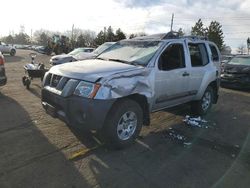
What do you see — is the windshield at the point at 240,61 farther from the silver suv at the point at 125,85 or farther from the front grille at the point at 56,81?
the front grille at the point at 56,81

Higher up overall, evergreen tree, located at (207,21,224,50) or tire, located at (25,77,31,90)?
evergreen tree, located at (207,21,224,50)

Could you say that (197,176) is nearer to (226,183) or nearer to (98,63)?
(226,183)

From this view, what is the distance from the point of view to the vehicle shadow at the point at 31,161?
3.69m

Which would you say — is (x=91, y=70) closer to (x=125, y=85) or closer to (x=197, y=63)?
(x=125, y=85)

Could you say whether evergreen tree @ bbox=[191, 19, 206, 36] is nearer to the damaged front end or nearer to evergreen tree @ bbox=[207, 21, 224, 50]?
evergreen tree @ bbox=[207, 21, 224, 50]

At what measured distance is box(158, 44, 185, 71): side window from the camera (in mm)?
5637

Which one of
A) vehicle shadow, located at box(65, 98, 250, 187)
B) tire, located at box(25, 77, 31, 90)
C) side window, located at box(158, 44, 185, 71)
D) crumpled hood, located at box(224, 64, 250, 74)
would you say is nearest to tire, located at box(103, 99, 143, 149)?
vehicle shadow, located at box(65, 98, 250, 187)

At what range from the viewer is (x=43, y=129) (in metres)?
5.60

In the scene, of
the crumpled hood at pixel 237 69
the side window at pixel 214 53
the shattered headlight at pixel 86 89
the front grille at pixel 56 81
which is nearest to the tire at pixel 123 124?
the shattered headlight at pixel 86 89

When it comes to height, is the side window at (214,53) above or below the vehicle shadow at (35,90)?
above

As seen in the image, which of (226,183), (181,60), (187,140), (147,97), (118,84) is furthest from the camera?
(181,60)

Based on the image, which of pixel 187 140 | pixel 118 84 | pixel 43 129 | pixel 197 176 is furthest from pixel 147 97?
pixel 43 129

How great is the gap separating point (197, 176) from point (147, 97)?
5.56ft

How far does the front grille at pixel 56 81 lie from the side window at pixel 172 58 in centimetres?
186
